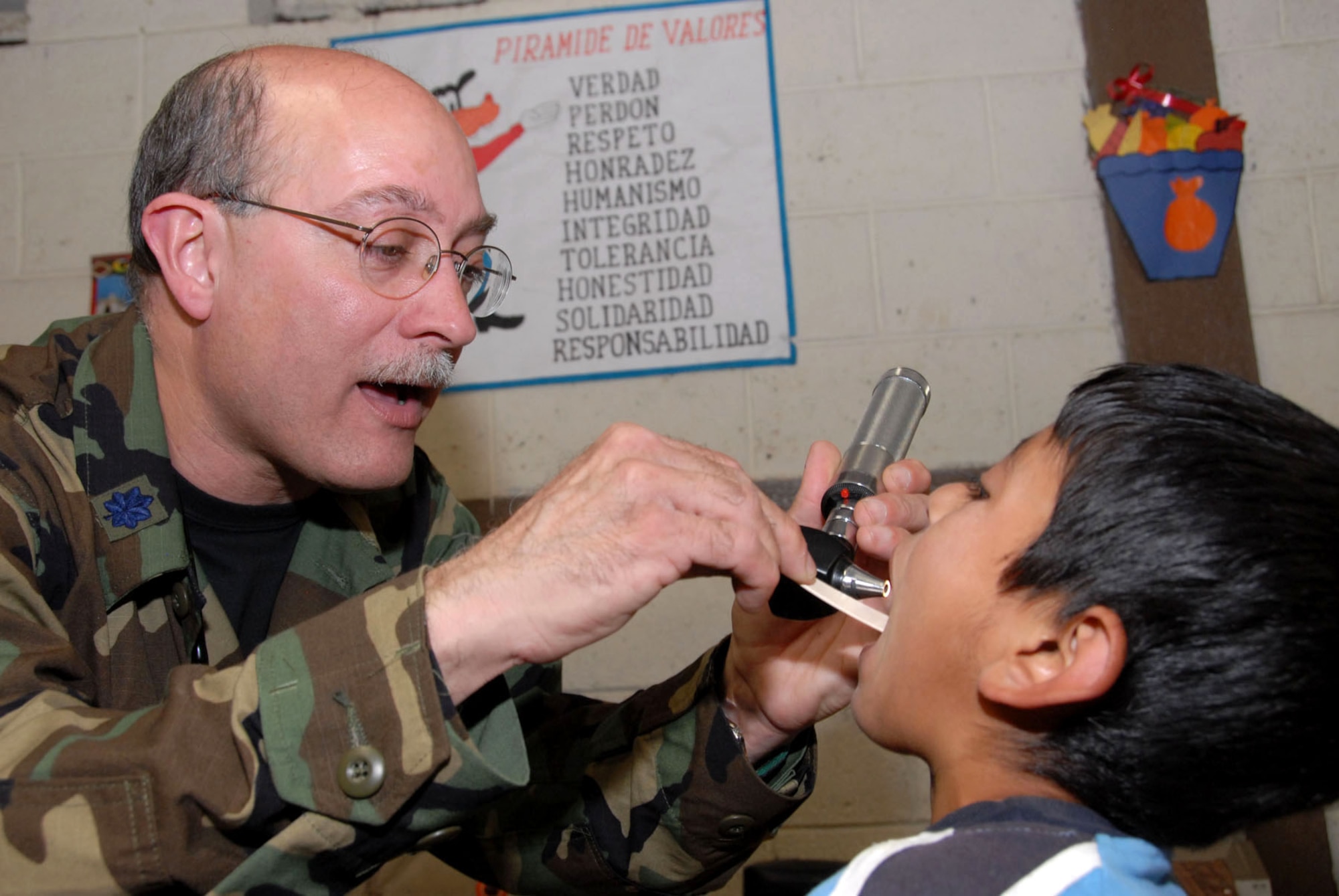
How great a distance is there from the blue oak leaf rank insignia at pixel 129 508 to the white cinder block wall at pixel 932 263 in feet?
3.10

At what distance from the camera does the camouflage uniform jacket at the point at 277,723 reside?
0.73 meters

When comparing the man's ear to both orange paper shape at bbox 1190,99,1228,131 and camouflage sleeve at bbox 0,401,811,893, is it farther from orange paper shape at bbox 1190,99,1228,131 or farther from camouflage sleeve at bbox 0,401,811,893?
orange paper shape at bbox 1190,99,1228,131

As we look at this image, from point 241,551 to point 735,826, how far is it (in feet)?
2.31

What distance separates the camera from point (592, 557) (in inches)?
30.5

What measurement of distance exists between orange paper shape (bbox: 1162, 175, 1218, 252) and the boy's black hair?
1.24m

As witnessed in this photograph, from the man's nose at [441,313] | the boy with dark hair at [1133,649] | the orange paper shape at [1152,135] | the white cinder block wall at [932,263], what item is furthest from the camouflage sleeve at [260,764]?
the orange paper shape at [1152,135]

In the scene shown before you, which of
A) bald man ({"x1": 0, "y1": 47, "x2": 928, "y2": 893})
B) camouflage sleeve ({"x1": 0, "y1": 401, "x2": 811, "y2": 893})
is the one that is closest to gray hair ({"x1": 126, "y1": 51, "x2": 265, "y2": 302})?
bald man ({"x1": 0, "y1": 47, "x2": 928, "y2": 893})

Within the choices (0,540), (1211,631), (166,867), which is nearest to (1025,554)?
(1211,631)

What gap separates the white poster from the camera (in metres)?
1.97

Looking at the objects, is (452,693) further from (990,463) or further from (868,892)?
(990,463)

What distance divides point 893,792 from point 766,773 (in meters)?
0.88

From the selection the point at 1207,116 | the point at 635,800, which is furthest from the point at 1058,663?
the point at 1207,116

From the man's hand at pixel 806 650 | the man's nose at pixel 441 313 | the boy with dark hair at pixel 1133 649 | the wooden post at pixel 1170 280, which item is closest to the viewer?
the boy with dark hair at pixel 1133 649

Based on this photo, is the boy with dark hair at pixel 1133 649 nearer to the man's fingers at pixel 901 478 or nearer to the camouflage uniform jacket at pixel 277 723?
the man's fingers at pixel 901 478
